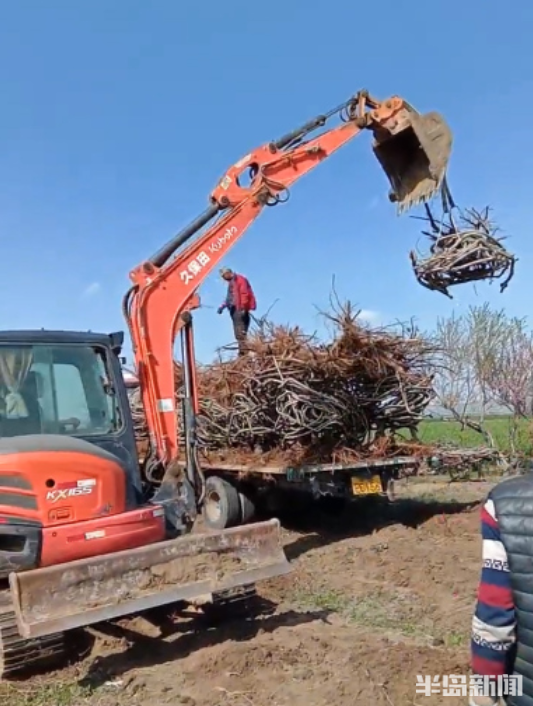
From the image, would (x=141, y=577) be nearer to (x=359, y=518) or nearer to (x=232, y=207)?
(x=232, y=207)

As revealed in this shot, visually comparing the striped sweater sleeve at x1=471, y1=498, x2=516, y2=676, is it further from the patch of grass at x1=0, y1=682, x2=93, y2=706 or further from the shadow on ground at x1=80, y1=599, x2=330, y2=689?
the shadow on ground at x1=80, y1=599, x2=330, y2=689

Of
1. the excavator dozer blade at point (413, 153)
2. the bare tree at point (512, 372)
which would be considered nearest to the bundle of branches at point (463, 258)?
the excavator dozer blade at point (413, 153)

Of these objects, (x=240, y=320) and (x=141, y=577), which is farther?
(x=240, y=320)

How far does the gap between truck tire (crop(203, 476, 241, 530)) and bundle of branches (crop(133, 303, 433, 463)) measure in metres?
0.42

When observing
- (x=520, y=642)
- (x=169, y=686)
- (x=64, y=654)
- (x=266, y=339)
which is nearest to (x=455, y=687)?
(x=169, y=686)

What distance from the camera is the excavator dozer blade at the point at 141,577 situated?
4.37m

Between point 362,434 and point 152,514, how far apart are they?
4075 mm

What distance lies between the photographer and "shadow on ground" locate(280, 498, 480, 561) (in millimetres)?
8578

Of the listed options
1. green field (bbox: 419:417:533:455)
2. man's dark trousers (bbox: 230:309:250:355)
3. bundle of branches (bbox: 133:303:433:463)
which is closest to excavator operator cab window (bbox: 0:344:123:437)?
bundle of branches (bbox: 133:303:433:463)

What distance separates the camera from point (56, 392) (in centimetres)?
Answer: 524

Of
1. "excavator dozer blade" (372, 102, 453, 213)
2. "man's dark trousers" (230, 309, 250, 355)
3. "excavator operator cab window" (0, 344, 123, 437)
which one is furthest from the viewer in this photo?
"man's dark trousers" (230, 309, 250, 355)

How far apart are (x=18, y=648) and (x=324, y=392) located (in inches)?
187

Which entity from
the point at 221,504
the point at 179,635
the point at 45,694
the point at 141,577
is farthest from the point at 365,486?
the point at 45,694

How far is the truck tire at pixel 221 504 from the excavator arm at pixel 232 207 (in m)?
2.32
